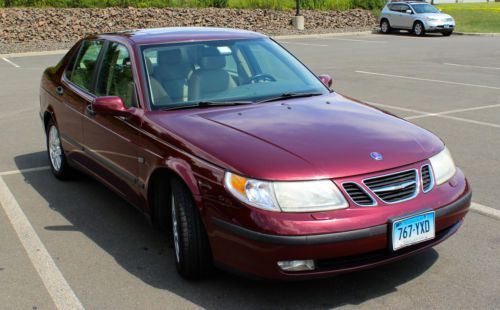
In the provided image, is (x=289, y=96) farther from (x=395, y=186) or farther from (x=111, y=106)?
(x=395, y=186)

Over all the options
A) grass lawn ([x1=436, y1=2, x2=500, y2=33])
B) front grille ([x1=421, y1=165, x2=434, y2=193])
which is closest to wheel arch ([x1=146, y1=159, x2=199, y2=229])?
front grille ([x1=421, y1=165, x2=434, y2=193])

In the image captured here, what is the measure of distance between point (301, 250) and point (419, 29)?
1069 inches

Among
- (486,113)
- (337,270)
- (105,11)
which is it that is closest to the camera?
(337,270)

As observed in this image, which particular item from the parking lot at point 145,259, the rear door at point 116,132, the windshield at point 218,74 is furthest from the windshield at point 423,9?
the rear door at point 116,132

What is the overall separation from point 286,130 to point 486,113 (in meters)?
6.52

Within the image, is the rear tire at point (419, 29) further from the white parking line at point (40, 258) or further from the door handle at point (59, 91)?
the white parking line at point (40, 258)

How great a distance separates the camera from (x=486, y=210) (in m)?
5.42

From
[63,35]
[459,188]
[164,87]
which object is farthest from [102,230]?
[63,35]

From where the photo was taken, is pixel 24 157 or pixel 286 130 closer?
pixel 286 130

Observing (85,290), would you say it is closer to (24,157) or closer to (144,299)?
(144,299)

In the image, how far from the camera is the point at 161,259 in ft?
15.1

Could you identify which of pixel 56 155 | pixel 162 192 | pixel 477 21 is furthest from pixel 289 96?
pixel 477 21

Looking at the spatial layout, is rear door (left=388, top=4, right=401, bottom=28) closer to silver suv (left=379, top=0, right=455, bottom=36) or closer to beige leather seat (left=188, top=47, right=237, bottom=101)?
silver suv (left=379, top=0, right=455, bottom=36)

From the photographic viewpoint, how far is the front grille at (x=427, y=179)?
391cm
